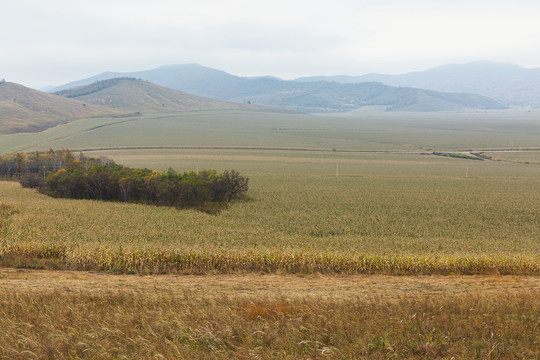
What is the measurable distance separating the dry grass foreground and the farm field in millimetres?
52

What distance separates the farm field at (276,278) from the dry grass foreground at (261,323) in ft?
0.17

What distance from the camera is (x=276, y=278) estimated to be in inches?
703

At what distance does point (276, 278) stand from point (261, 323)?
6.52 metres

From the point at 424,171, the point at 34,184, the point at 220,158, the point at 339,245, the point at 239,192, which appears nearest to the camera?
the point at 339,245

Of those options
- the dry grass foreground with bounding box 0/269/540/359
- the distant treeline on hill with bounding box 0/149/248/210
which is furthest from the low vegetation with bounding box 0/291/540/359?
the distant treeline on hill with bounding box 0/149/248/210

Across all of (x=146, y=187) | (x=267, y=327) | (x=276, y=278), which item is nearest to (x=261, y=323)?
(x=267, y=327)

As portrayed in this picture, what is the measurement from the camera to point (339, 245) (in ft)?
79.5

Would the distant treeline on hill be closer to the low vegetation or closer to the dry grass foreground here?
the dry grass foreground

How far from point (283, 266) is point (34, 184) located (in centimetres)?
4344

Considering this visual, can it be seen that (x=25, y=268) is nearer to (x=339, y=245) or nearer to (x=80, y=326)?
(x=80, y=326)

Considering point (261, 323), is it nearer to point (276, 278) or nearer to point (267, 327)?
point (267, 327)

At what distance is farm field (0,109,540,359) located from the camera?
10.4 metres

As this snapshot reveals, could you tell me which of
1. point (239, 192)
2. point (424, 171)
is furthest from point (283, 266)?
point (424, 171)

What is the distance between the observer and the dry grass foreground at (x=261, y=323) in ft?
32.9
